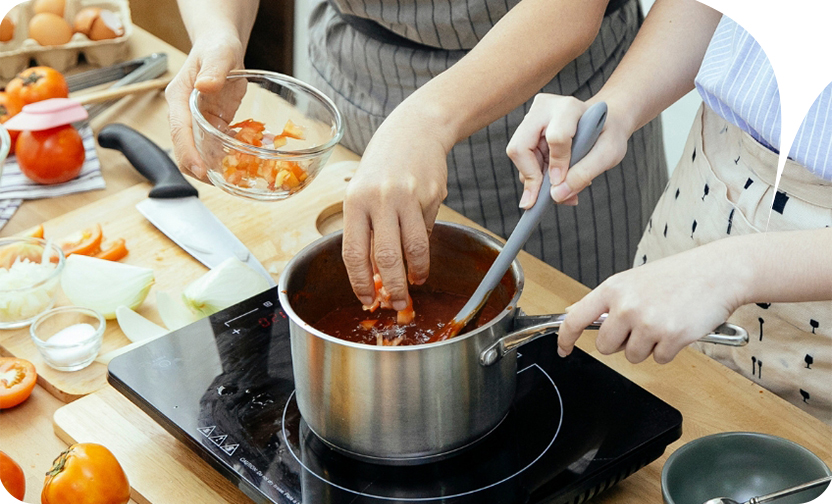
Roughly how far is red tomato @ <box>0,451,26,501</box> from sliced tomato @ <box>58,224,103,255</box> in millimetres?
450

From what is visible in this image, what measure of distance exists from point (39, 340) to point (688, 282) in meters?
0.76

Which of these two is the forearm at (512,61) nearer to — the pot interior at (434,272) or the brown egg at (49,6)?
the pot interior at (434,272)

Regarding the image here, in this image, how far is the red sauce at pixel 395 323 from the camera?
893mm

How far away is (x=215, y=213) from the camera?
133 cm

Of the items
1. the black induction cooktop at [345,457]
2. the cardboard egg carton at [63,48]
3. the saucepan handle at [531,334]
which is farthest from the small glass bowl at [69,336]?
the cardboard egg carton at [63,48]

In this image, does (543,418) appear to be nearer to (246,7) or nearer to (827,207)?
(827,207)

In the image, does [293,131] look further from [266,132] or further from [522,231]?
[522,231]

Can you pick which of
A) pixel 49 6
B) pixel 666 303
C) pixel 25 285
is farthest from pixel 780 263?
pixel 49 6

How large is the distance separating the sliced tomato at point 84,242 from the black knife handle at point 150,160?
115 millimetres

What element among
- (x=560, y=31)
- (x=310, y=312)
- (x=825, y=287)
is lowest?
(x=310, y=312)

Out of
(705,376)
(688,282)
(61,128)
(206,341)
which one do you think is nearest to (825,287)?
(688,282)

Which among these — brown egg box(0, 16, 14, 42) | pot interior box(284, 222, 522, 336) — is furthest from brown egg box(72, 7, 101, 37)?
pot interior box(284, 222, 522, 336)

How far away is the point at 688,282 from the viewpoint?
79cm

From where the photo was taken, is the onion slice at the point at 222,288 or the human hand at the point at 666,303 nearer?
the human hand at the point at 666,303
